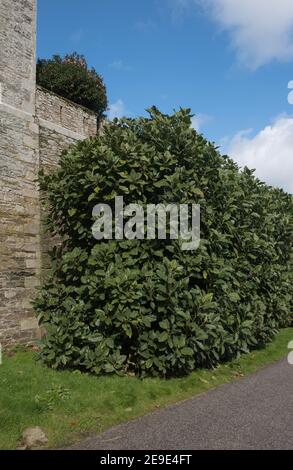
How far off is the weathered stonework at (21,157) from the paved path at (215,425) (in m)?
4.17

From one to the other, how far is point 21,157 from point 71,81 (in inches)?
358

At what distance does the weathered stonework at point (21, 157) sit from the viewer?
8.72 meters

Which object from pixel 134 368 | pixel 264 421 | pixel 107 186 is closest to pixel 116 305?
pixel 134 368

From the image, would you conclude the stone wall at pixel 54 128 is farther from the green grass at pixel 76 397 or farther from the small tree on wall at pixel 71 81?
the small tree on wall at pixel 71 81

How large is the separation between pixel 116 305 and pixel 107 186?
1915 mm

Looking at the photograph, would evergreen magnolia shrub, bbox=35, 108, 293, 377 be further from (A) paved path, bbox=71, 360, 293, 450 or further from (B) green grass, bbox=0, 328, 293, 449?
(A) paved path, bbox=71, 360, 293, 450

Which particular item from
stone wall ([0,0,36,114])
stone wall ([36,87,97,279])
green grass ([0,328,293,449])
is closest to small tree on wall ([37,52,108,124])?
stone wall ([36,87,97,279])

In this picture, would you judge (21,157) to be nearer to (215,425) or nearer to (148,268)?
(148,268)

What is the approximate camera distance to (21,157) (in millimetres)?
9234

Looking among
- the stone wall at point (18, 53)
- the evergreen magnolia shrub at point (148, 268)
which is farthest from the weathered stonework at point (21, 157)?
the evergreen magnolia shrub at point (148, 268)

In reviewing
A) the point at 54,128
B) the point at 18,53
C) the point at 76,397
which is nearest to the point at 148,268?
the point at 76,397

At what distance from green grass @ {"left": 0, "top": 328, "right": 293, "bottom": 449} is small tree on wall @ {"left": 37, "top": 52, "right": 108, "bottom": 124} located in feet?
40.6

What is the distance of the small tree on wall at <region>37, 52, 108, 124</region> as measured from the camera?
1711 centimetres
